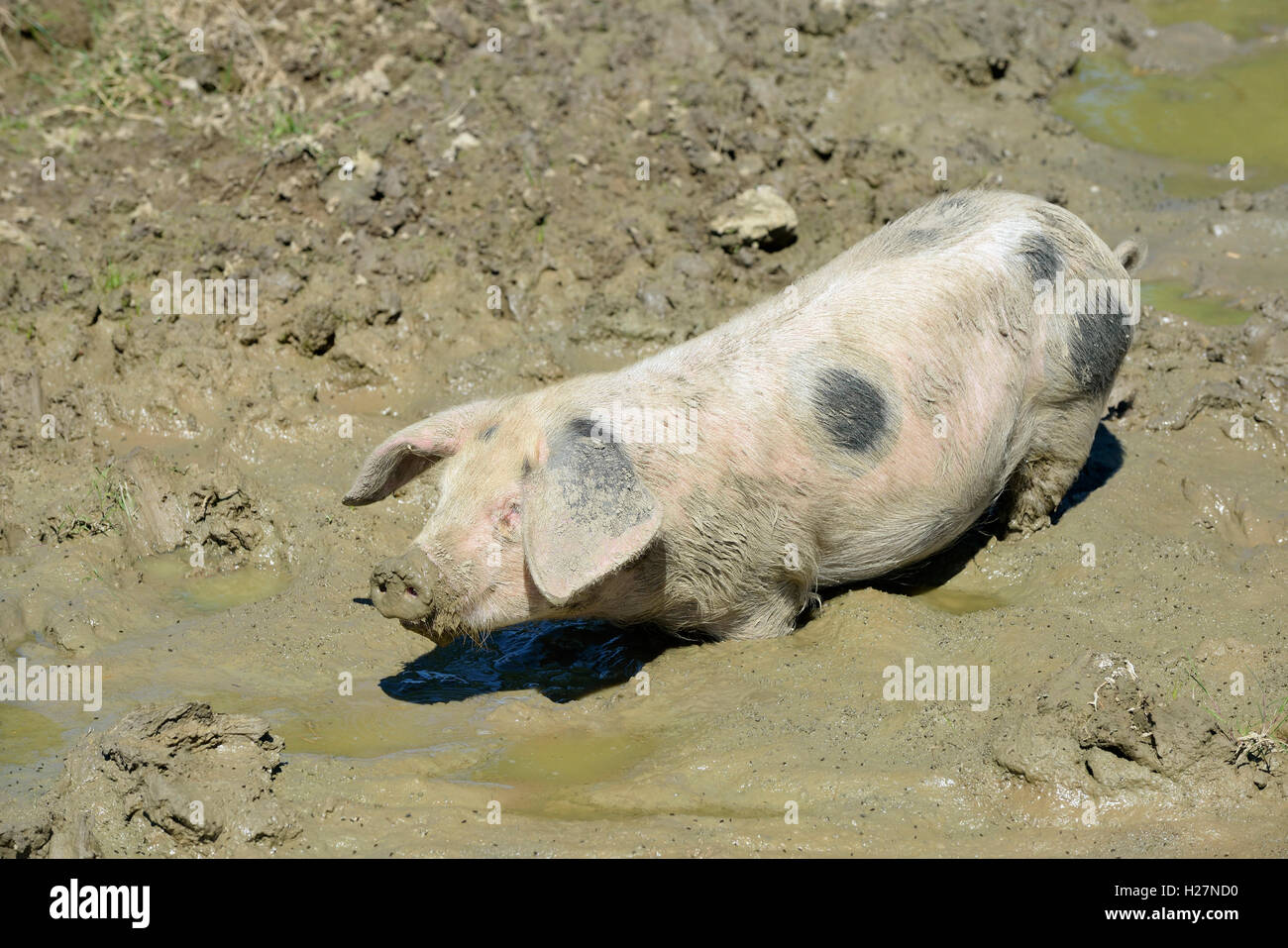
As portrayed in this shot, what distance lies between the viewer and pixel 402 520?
21.0ft

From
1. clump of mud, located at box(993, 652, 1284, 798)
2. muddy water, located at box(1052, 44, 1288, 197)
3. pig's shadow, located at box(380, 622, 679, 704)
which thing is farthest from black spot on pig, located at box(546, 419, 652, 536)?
muddy water, located at box(1052, 44, 1288, 197)

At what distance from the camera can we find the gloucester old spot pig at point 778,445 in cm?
485

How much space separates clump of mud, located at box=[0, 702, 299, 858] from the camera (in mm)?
4105

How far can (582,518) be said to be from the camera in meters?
4.66

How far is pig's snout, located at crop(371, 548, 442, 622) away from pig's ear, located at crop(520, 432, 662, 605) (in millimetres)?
377

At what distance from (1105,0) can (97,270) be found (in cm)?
832

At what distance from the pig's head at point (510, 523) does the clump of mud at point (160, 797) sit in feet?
2.56

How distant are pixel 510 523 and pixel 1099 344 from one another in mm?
2774

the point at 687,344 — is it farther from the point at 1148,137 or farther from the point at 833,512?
the point at 1148,137

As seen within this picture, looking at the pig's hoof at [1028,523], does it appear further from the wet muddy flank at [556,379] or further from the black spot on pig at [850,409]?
the black spot on pig at [850,409]

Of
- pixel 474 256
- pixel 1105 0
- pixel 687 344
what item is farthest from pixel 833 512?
pixel 1105 0

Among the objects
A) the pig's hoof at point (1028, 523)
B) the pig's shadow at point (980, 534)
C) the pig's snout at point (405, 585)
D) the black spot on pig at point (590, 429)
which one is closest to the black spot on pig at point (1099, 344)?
the pig's shadow at point (980, 534)

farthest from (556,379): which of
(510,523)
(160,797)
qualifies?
(160,797)

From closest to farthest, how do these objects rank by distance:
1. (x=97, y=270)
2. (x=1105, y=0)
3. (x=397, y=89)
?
(x=97, y=270)
(x=397, y=89)
(x=1105, y=0)
